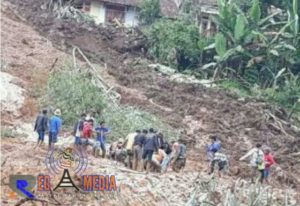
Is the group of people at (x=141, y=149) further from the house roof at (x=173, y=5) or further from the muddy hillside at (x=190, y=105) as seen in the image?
the house roof at (x=173, y=5)

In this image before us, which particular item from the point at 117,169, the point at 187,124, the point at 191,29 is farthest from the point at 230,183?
the point at 191,29

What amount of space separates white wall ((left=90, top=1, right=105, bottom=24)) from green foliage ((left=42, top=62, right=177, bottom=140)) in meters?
12.9

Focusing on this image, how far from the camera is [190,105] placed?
76.7 ft

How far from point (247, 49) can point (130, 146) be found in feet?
38.2

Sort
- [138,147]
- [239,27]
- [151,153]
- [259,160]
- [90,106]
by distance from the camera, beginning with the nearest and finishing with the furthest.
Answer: [151,153] < [138,147] < [259,160] < [90,106] < [239,27]

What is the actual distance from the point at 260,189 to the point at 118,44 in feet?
51.1

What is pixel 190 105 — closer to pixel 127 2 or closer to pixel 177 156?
pixel 177 156

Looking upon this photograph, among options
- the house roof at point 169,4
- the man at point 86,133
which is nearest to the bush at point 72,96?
the man at point 86,133

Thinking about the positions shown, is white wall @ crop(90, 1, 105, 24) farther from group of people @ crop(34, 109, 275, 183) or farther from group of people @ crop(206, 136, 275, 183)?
group of people @ crop(206, 136, 275, 183)

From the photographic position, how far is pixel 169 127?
20688 millimetres

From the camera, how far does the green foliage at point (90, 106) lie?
62.6ft

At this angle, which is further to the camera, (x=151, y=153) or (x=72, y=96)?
(x=72, y=96)

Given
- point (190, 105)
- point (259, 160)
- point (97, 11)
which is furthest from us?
point (97, 11)

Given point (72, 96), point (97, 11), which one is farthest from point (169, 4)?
point (72, 96)
